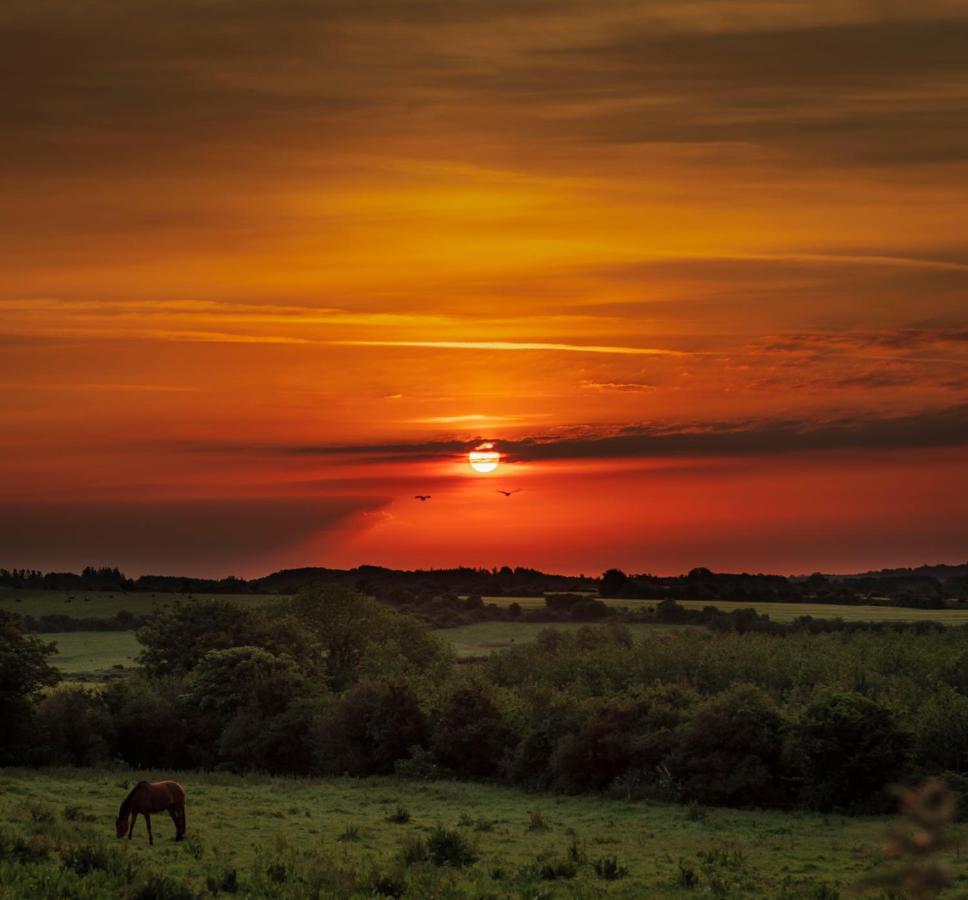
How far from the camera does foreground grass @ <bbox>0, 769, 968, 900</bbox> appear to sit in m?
30.5

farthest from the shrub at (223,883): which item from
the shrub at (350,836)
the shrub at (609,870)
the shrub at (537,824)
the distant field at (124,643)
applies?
the distant field at (124,643)

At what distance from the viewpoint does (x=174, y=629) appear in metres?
106

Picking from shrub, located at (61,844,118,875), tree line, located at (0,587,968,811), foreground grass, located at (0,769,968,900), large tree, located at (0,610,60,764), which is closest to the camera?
foreground grass, located at (0,769,968,900)

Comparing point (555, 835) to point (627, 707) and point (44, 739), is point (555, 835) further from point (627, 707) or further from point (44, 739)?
point (44, 739)

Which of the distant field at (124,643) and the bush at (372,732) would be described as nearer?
the bush at (372,732)

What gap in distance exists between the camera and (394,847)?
39.6 m

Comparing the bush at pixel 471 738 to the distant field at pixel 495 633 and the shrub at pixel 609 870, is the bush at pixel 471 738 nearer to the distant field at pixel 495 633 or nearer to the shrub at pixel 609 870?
the shrub at pixel 609 870

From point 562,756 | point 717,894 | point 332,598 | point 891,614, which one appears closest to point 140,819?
point 717,894

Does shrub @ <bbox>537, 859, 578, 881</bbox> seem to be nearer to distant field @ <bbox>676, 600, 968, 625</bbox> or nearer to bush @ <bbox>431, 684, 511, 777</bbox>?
bush @ <bbox>431, 684, 511, 777</bbox>

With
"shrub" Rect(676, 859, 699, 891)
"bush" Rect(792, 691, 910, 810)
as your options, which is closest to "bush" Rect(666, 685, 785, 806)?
"bush" Rect(792, 691, 910, 810)

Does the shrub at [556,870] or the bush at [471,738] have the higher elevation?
the shrub at [556,870]

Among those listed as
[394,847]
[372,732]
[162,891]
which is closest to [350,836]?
[394,847]

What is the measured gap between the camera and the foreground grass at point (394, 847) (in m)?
30.5

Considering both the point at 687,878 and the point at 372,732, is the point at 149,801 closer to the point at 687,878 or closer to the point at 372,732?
the point at 687,878
